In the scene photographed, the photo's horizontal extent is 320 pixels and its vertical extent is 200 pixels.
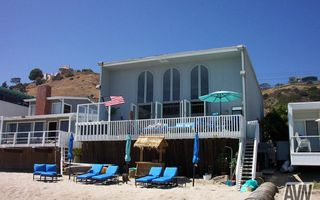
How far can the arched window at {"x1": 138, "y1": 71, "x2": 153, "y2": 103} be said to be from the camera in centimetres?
2342

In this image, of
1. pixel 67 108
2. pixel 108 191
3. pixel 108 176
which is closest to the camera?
pixel 108 191

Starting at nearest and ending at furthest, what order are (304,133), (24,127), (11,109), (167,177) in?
(167,177) → (304,133) → (24,127) → (11,109)

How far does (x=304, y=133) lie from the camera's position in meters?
21.1

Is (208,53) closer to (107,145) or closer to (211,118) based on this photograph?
(211,118)

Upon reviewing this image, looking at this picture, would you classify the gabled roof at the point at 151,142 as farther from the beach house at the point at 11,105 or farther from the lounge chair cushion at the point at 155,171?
the beach house at the point at 11,105

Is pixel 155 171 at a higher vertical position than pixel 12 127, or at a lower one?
lower

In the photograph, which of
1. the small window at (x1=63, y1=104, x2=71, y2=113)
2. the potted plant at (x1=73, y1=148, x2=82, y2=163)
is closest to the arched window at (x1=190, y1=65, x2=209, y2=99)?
the potted plant at (x1=73, y1=148, x2=82, y2=163)

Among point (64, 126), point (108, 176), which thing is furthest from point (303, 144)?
point (64, 126)

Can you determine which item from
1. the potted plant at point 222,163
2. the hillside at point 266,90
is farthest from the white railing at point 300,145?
the hillside at point 266,90

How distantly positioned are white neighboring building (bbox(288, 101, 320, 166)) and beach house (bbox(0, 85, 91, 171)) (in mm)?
13481

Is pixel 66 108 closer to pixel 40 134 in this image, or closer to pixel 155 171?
pixel 40 134

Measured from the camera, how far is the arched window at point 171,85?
22.8 m

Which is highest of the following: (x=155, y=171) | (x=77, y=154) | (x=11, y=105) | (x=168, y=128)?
(x=11, y=105)

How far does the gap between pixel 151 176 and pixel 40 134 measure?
52.4 feet
